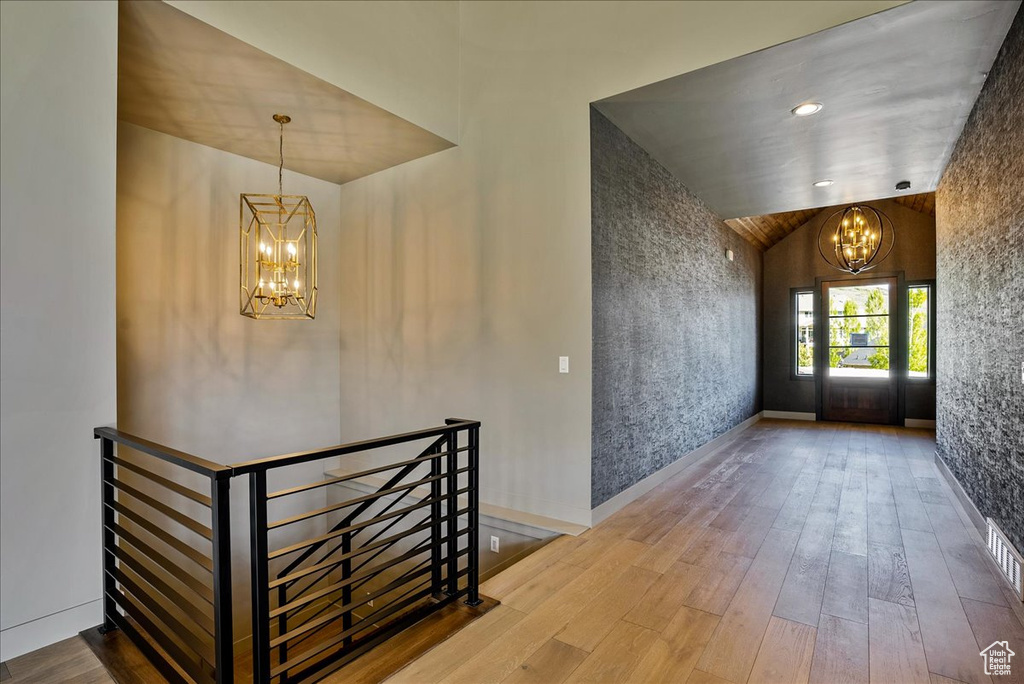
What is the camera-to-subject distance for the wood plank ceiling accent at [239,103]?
2.84m

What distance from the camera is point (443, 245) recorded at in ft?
14.4

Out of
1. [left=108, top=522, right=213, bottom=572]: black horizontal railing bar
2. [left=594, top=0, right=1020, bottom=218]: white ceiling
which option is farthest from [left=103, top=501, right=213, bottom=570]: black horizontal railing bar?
[left=594, top=0, right=1020, bottom=218]: white ceiling

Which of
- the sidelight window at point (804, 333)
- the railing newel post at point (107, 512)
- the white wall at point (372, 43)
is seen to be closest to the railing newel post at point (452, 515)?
the railing newel post at point (107, 512)

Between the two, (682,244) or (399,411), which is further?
(682,244)

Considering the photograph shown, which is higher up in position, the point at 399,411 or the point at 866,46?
the point at 866,46

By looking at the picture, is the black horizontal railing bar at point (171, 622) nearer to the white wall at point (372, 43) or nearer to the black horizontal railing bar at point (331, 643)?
the black horizontal railing bar at point (331, 643)

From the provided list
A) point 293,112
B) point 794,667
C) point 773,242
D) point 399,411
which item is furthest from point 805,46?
point 773,242

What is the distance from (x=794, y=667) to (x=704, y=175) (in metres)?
4.31

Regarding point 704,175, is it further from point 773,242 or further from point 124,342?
point 124,342

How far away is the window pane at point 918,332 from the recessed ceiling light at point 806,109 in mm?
5701

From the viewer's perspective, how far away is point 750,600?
2.51 m

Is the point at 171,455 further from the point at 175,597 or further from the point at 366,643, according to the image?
the point at 366,643

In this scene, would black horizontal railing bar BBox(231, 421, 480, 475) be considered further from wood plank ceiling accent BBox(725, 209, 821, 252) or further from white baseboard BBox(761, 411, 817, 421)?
white baseboard BBox(761, 411, 817, 421)

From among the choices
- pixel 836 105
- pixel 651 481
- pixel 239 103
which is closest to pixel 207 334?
pixel 239 103
